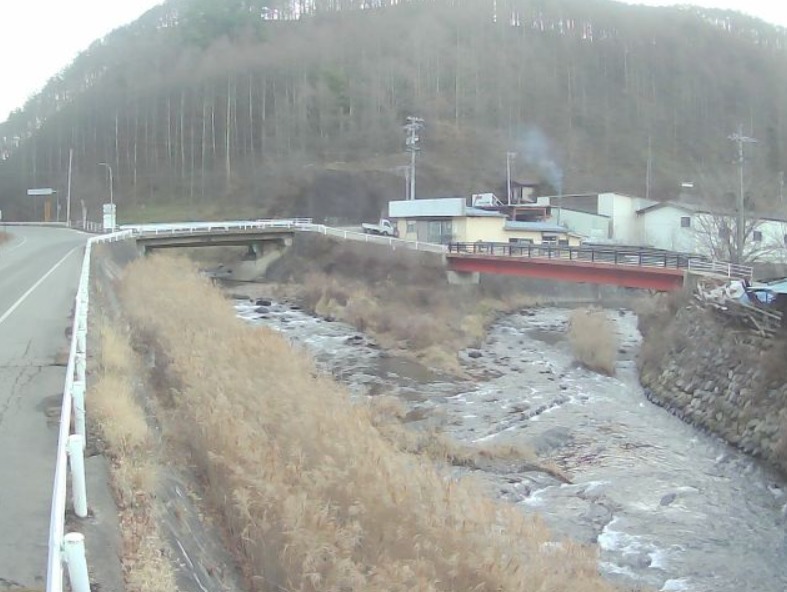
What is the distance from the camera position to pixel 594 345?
28.7 meters

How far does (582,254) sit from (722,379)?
15.0 meters

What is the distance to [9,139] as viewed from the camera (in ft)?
433

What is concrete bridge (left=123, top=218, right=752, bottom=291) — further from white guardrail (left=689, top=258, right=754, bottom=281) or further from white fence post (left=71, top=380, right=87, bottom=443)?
white fence post (left=71, top=380, right=87, bottom=443)

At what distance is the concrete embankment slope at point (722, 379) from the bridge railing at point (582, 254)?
12.8ft

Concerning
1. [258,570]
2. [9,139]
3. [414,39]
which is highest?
[414,39]

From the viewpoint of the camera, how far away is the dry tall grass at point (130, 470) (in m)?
5.26

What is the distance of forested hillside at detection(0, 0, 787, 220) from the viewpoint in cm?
9312

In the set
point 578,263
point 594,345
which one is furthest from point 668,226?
point 594,345

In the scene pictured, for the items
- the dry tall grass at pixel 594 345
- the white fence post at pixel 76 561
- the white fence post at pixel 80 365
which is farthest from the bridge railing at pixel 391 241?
the white fence post at pixel 76 561

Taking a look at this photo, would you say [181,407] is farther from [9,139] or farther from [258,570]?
[9,139]

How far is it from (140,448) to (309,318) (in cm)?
3174

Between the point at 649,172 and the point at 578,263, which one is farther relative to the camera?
the point at 649,172

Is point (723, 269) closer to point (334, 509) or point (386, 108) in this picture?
point (334, 509)

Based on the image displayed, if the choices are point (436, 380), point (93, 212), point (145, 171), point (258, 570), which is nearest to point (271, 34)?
point (145, 171)
